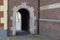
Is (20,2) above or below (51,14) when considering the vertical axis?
above

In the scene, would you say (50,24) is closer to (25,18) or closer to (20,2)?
(20,2)

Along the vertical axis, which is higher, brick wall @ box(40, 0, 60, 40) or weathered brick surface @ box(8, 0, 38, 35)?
weathered brick surface @ box(8, 0, 38, 35)

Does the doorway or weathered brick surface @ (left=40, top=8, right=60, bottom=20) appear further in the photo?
the doorway

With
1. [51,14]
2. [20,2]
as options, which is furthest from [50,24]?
[20,2]

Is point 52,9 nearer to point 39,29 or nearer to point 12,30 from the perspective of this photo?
point 39,29

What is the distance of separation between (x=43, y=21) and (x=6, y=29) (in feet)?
9.38

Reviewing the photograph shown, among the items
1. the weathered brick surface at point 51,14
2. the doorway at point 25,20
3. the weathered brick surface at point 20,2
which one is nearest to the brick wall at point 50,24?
the weathered brick surface at point 51,14

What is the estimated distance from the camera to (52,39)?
34.4ft

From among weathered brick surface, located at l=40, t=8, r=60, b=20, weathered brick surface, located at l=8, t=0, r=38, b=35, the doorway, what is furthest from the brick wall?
the doorway

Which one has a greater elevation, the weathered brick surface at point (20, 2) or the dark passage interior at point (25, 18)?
the weathered brick surface at point (20, 2)

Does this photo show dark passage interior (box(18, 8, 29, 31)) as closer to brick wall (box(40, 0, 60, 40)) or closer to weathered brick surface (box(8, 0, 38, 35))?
weathered brick surface (box(8, 0, 38, 35))

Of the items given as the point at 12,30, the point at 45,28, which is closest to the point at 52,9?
the point at 45,28

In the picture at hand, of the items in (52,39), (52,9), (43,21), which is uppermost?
(52,9)

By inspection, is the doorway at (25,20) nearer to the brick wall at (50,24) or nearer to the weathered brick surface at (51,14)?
the weathered brick surface at (51,14)
